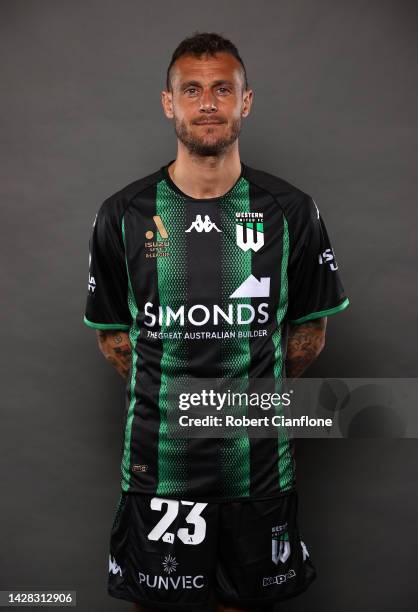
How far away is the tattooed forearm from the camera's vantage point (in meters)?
2.27

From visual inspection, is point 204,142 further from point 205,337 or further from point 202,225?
point 205,337

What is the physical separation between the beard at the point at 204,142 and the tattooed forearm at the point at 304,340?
1.77 feet

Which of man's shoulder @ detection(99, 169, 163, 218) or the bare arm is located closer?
man's shoulder @ detection(99, 169, 163, 218)

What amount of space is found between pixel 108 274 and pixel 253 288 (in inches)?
15.7

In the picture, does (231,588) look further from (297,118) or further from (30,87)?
(30,87)

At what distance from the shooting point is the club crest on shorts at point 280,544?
2.08m

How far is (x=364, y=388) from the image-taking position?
2.63m

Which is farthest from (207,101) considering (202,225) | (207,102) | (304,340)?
(304,340)

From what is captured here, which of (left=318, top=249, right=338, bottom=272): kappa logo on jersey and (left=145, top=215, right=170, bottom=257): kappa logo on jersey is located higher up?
(left=145, top=215, right=170, bottom=257): kappa logo on jersey

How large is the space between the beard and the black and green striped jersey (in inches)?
4.7

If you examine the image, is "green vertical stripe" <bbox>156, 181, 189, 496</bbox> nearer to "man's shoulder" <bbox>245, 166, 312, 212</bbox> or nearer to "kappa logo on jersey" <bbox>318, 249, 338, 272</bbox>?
"man's shoulder" <bbox>245, 166, 312, 212</bbox>

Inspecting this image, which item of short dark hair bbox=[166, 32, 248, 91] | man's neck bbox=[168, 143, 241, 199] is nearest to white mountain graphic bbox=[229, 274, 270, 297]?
man's neck bbox=[168, 143, 241, 199]

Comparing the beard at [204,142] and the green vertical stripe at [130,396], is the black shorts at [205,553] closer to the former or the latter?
the green vertical stripe at [130,396]

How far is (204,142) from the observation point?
2037mm
